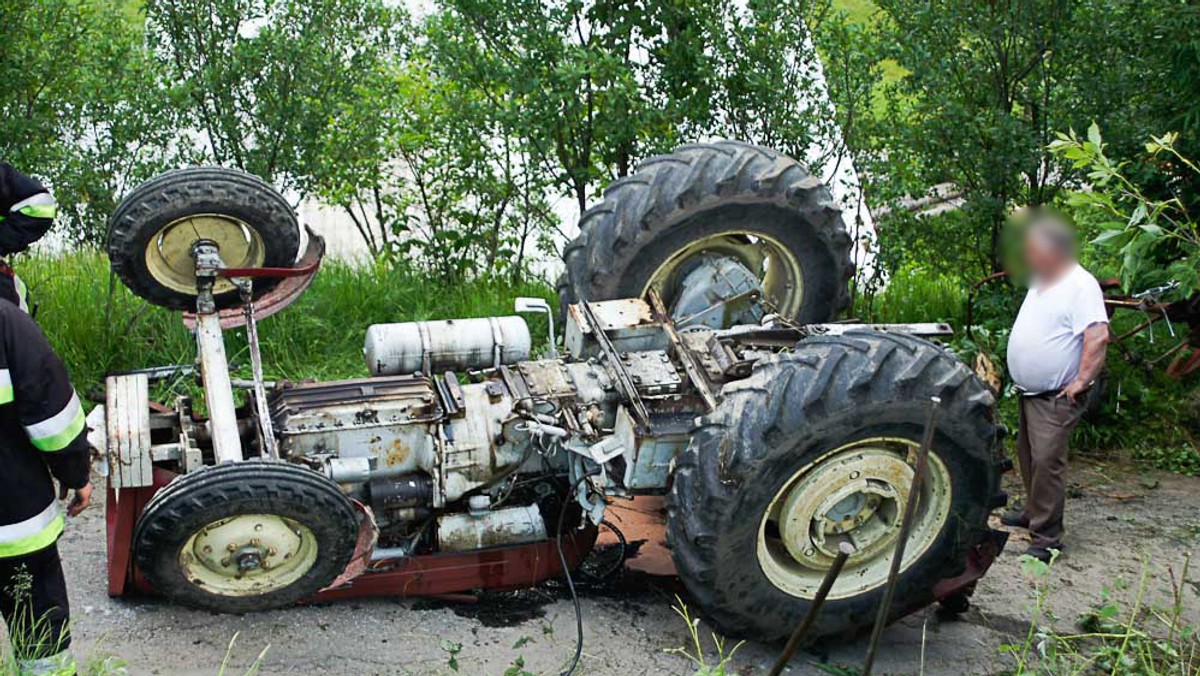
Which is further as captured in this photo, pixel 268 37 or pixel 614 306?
pixel 268 37

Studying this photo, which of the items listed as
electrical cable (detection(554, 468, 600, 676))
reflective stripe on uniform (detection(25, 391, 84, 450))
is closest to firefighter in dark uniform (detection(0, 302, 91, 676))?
reflective stripe on uniform (detection(25, 391, 84, 450))

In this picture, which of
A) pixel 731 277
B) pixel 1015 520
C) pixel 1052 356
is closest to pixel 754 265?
pixel 731 277

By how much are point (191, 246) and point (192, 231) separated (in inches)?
2.8

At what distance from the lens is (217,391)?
5336mm

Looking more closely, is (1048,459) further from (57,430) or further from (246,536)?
(57,430)

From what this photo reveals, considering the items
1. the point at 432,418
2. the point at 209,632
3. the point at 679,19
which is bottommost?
the point at 209,632

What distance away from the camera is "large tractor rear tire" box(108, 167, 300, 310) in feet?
18.6

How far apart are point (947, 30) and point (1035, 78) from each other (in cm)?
64

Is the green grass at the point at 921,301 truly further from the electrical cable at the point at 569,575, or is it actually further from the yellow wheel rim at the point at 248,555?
the yellow wheel rim at the point at 248,555

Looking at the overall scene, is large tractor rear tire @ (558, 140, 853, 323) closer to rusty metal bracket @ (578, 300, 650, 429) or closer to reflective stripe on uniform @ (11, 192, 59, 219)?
rusty metal bracket @ (578, 300, 650, 429)

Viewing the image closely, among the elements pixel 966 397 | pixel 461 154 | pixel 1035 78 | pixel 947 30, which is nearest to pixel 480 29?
pixel 461 154

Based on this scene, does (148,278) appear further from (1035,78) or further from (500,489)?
(1035,78)

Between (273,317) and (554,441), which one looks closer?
(554,441)

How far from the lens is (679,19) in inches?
352
